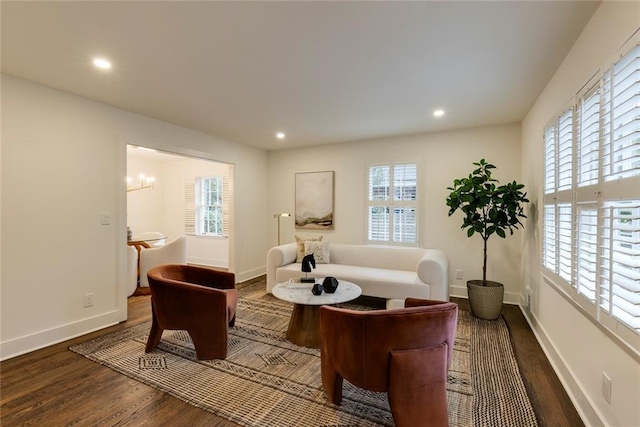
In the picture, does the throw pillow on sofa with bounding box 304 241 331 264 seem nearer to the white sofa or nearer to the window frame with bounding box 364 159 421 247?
the white sofa

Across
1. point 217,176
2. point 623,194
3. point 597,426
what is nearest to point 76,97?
point 217,176

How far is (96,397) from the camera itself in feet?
6.46

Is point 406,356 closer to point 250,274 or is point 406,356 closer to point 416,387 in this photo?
point 416,387

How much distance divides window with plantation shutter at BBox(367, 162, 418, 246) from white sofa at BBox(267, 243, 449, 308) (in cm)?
41

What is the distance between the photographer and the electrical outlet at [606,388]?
149cm

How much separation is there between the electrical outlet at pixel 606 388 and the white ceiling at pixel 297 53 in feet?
6.86

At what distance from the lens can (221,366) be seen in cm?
234

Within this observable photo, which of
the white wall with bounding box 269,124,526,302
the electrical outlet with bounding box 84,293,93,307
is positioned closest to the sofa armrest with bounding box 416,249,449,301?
the white wall with bounding box 269,124,526,302

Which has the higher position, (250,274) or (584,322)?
(584,322)

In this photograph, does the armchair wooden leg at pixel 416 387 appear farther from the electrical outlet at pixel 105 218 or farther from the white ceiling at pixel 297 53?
the electrical outlet at pixel 105 218

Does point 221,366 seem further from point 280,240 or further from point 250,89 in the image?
point 280,240

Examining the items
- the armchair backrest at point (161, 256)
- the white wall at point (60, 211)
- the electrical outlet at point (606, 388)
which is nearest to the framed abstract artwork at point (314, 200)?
the armchair backrest at point (161, 256)

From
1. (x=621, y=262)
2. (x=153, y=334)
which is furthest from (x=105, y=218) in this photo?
(x=621, y=262)

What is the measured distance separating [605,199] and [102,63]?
11.7ft
